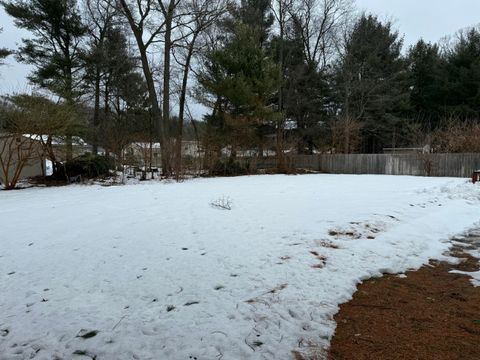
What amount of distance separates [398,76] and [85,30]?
22.3 meters

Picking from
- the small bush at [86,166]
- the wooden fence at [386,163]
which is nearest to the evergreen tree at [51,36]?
the small bush at [86,166]

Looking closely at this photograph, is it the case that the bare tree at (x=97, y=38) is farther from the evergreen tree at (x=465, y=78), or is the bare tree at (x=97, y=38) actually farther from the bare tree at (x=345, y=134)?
the evergreen tree at (x=465, y=78)

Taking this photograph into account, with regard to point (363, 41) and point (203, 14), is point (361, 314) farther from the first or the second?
point (363, 41)

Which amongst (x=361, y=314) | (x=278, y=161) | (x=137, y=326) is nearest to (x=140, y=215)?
(x=137, y=326)

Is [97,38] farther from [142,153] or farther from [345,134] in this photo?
[345,134]

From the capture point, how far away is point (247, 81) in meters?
Result: 19.3

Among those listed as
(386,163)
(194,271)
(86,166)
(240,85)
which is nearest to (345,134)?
(386,163)

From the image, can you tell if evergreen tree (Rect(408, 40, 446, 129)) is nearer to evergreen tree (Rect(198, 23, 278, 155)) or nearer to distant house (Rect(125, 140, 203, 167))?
evergreen tree (Rect(198, 23, 278, 155))

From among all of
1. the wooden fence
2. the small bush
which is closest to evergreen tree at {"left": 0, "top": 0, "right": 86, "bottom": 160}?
the small bush

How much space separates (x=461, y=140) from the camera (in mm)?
18891

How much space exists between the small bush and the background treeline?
1.13 metres

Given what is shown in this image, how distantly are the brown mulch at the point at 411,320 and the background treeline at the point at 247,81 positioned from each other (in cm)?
1242

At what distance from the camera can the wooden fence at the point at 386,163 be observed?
59.5 feet

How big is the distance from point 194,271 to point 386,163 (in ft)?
65.1
